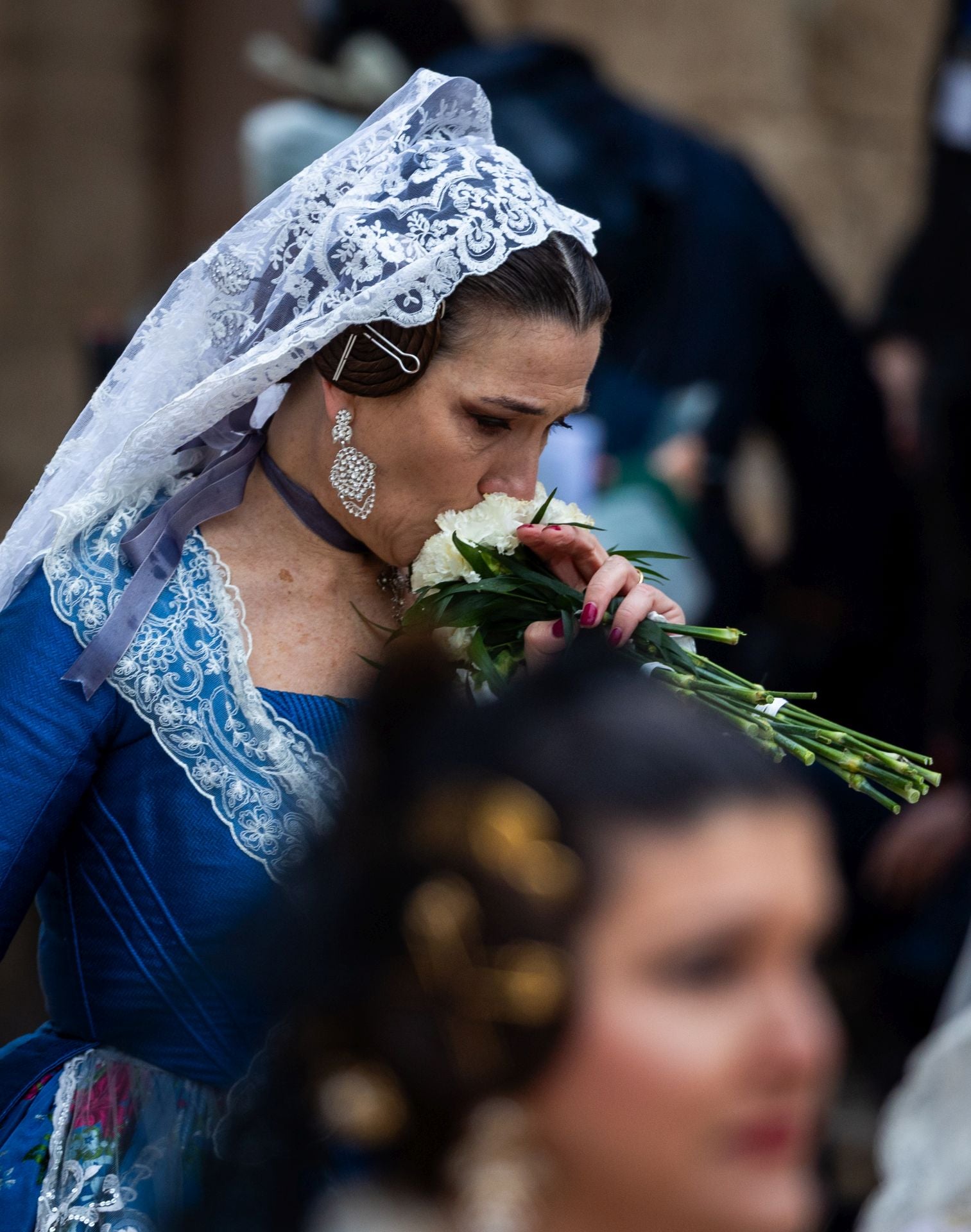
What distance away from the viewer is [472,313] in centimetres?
194

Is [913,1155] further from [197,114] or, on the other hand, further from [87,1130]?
[197,114]

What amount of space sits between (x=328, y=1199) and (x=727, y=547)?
13.8ft

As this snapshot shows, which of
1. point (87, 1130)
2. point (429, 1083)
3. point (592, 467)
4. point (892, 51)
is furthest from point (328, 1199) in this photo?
point (892, 51)

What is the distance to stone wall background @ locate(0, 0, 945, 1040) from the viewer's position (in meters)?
6.14

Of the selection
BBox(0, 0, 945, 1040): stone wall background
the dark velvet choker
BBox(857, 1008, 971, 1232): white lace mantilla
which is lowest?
BBox(857, 1008, 971, 1232): white lace mantilla

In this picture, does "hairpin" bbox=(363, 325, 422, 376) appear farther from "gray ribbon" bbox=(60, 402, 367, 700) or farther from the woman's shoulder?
the woman's shoulder

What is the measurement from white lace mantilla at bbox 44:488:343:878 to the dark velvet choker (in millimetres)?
148

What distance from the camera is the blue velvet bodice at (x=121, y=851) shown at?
1851 millimetres

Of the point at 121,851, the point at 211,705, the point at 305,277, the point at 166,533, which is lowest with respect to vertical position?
the point at 121,851

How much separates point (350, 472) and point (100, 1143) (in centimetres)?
84

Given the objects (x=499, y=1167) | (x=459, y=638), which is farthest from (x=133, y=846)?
(x=499, y=1167)

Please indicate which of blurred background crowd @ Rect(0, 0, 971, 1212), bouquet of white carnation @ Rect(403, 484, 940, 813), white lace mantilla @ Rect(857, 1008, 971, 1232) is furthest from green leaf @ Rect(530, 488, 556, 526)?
blurred background crowd @ Rect(0, 0, 971, 1212)

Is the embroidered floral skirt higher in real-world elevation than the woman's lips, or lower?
lower

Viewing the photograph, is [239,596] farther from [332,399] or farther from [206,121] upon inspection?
[206,121]
